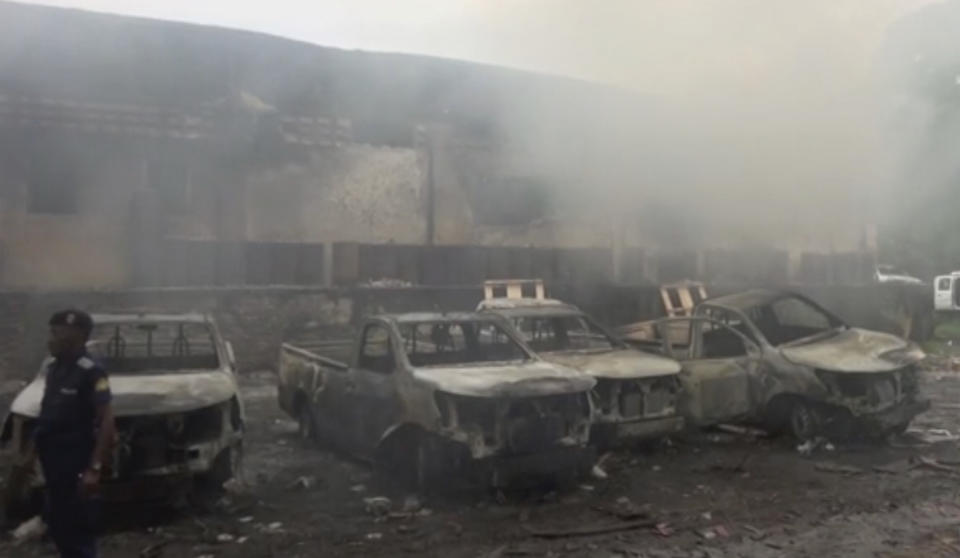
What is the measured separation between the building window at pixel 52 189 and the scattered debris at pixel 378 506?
8345 mm

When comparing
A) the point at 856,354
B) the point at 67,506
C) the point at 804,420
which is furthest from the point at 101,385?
the point at 856,354

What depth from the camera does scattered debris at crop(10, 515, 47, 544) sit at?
432 cm

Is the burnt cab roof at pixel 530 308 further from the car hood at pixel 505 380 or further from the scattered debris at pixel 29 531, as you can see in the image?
the scattered debris at pixel 29 531

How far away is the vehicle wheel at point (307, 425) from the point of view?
6648mm

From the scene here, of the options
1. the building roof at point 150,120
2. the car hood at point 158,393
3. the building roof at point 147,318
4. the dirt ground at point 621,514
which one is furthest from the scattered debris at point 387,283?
the car hood at point 158,393

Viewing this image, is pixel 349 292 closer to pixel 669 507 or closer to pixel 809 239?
pixel 669 507

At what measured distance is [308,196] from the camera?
509 inches

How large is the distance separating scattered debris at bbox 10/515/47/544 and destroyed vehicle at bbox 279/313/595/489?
6.60ft

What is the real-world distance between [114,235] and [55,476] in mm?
8937

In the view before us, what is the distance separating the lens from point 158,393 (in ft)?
15.4

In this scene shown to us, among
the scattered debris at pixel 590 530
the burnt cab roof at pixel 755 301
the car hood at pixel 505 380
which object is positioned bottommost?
the scattered debris at pixel 590 530

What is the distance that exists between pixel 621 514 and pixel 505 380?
3.40ft

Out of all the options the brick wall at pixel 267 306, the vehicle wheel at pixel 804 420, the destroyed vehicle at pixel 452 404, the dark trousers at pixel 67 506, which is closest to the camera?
the dark trousers at pixel 67 506

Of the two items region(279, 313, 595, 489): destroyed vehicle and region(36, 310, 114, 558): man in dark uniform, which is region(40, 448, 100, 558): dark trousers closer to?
region(36, 310, 114, 558): man in dark uniform
